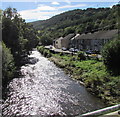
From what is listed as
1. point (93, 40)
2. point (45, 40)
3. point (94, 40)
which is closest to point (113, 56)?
point (94, 40)

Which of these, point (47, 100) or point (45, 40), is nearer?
point (47, 100)

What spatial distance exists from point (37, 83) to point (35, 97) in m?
6.06

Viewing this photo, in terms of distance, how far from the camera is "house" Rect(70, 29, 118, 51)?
50.3 m

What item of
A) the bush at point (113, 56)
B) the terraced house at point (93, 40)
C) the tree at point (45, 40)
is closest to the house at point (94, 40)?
the terraced house at point (93, 40)

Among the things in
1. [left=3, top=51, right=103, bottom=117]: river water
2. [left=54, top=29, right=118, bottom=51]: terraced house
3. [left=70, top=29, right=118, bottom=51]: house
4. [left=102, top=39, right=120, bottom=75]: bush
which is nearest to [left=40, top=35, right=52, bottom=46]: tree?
[left=54, top=29, right=118, bottom=51]: terraced house

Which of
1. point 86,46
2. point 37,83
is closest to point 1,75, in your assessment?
point 37,83

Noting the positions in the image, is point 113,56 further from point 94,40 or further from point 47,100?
point 94,40

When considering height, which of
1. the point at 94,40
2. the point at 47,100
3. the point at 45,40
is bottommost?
the point at 47,100

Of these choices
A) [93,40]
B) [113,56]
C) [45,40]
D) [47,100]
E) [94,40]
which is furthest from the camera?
[45,40]

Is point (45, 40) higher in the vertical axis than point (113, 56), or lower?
higher

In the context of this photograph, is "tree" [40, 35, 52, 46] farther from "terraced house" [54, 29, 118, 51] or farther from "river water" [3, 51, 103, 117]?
"river water" [3, 51, 103, 117]

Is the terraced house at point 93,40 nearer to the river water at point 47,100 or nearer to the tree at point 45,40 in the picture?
the river water at point 47,100

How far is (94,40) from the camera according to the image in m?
56.2

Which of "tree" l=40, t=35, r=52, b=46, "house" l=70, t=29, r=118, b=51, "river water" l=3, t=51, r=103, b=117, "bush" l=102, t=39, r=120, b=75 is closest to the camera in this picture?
"river water" l=3, t=51, r=103, b=117
